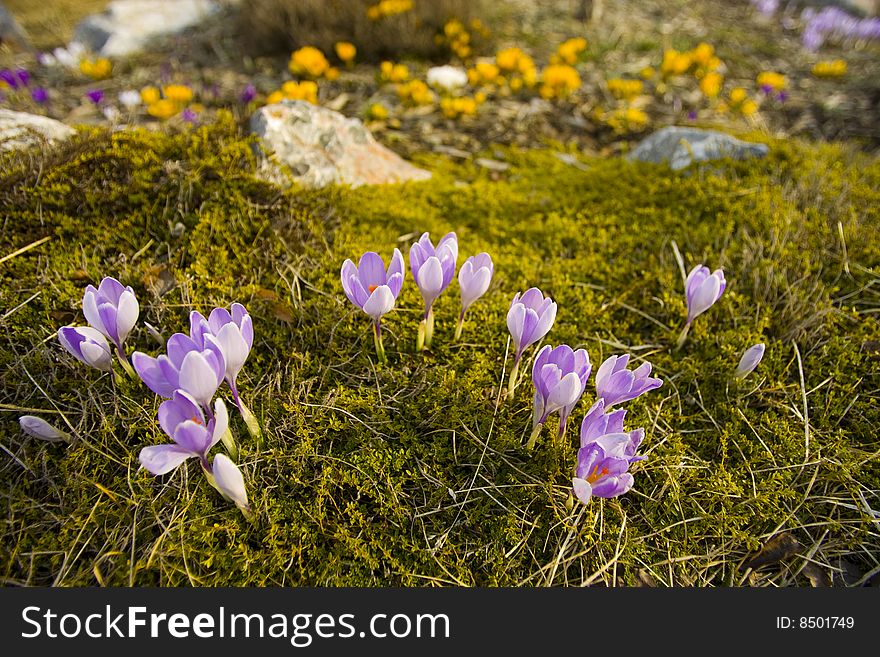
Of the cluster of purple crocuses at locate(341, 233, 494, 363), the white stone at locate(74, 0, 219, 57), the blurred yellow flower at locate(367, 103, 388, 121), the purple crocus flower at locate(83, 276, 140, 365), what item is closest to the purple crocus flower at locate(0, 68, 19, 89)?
the white stone at locate(74, 0, 219, 57)

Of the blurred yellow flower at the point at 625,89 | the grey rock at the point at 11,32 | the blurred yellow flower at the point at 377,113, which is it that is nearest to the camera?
the blurred yellow flower at the point at 377,113

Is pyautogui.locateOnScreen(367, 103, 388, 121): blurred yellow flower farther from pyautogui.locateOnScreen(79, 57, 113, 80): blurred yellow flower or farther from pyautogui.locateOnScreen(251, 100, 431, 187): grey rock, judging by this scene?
pyautogui.locateOnScreen(79, 57, 113, 80): blurred yellow flower

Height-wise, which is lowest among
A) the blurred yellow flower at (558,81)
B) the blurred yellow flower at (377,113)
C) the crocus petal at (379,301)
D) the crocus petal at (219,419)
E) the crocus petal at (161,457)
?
the crocus petal at (161,457)

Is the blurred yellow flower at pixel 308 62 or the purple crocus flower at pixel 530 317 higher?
the blurred yellow flower at pixel 308 62

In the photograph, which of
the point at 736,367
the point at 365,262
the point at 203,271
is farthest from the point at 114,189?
the point at 736,367

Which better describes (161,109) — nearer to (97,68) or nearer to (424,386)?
(97,68)

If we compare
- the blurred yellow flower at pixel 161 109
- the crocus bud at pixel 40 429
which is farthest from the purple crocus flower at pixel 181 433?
the blurred yellow flower at pixel 161 109

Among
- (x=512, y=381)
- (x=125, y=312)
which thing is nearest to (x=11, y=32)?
(x=125, y=312)

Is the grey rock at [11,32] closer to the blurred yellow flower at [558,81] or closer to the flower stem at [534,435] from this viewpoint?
the blurred yellow flower at [558,81]

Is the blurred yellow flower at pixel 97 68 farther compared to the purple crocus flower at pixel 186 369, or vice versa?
the blurred yellow flower at pixel 97 68
